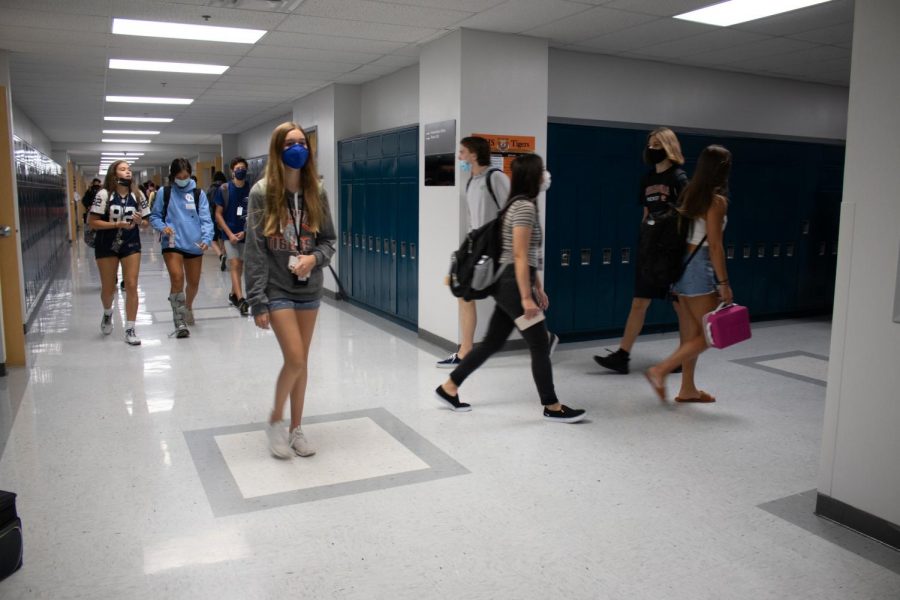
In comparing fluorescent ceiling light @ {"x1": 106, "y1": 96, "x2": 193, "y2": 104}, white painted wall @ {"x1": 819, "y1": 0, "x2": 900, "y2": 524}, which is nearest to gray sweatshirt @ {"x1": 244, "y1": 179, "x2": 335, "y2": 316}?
white painted wall @ {"x1": 819, "y1": 0, "x2": 900, "y2": 524}

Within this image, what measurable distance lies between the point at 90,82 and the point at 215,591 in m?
7.51

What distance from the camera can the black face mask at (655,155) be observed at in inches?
175

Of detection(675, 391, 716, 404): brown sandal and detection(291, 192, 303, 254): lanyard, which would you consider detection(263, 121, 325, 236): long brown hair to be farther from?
detection(675, 391, 716, 404): brown sandal

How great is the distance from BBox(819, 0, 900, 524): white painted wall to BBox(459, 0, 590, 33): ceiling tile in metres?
2.41

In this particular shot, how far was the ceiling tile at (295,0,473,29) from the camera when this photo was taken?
15.5 feet

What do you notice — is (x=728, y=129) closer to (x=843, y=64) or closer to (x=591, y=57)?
(x=843, y=64)

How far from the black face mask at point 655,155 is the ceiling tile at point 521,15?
3.57 ft

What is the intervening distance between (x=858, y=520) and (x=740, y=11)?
3611mm

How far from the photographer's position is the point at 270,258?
3109mm

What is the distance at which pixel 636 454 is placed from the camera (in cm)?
347

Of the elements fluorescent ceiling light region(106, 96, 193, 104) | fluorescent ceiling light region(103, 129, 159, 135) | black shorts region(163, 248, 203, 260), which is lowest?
black shorts region(163, 248, 203, 260)

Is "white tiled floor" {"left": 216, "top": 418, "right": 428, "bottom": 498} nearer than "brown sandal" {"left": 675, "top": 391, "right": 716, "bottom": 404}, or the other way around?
"white tiled floor" {"left": 216, "top": 418, "right": 428, "bottom": 498}

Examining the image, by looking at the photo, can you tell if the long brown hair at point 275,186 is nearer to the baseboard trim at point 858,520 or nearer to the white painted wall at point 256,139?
the baseboard trim at point 858,520

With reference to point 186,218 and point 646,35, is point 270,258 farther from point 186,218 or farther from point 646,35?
point 646,35
